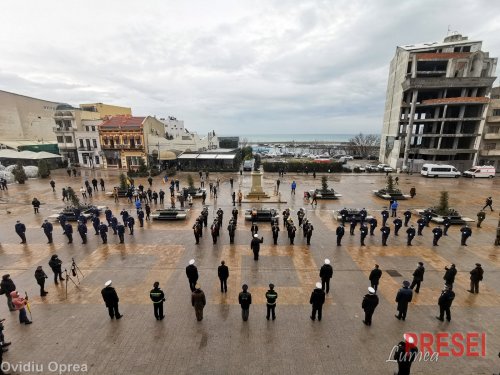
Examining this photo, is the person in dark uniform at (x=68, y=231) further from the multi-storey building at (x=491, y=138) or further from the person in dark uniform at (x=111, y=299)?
the multi-storey building at (x=491, y=138)

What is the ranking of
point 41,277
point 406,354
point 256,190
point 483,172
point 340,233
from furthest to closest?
point 483,172 → point 256,190 → point 340,233 → point 41,277 → point 406,354

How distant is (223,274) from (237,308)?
117 centimetres

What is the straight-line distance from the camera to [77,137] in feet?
145

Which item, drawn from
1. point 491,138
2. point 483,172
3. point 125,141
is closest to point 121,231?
point 125,141

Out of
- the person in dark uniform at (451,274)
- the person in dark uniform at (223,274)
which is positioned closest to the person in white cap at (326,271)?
the person in dark uniform at (223,274)

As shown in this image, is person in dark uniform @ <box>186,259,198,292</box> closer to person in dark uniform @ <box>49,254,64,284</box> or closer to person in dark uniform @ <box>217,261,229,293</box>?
person in dark uniform @ <box>217,261,229,293</box>

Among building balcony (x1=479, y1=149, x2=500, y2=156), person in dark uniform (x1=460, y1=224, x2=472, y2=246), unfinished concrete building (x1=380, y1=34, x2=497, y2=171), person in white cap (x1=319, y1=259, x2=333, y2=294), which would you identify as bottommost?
person in dark uniform (x1=460, y1=224, x2=472, y2=246)

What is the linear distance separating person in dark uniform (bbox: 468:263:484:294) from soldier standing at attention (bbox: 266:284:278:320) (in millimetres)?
7146

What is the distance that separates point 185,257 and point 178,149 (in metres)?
36.9

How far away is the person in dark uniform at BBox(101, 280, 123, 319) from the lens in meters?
7.19

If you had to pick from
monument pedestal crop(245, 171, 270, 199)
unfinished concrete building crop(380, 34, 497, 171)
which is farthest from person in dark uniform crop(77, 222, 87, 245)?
unfinished concrete building crop(380, 34, 497, 171)

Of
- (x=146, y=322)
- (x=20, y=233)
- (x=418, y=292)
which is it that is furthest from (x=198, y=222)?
(x=418, y=292)

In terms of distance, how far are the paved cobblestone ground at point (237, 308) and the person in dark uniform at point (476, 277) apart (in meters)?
0.32

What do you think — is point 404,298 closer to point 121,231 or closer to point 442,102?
point 121,231
